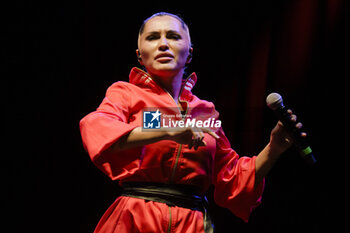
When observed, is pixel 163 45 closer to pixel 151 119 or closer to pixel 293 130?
pixel 151 119

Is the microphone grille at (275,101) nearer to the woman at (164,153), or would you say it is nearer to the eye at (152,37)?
the woman at (164,153)

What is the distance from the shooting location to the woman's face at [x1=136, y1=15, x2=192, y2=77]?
A: 3.67 ft

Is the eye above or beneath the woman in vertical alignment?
above

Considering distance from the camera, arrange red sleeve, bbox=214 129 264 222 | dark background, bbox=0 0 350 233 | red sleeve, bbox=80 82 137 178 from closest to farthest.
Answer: red sleeve, bbox=80 82 137 178
red sleeve, bbox=214 129 264 222
dark background, bbox=0 0 350 233

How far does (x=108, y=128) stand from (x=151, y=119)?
0.13 m

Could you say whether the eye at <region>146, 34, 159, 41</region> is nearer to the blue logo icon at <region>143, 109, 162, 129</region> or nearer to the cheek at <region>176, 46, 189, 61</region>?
the cheek at <region>176, 46, 189, 61</region>

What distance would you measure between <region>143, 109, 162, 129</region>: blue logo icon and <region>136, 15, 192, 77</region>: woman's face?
194 millimetres

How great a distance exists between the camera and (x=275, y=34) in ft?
5.38

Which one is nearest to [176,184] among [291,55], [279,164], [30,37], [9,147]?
[279,164]

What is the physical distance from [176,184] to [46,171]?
37.4 inches

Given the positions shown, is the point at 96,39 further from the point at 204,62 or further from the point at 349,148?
the point at 349,148

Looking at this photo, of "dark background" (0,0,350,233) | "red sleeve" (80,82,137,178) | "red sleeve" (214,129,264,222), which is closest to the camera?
"red sleeve" (80,82,137,178)

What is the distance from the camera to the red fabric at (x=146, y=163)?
92cm

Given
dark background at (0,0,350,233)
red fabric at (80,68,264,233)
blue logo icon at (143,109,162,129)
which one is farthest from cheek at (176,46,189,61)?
dark background at (0,0,350,233)
